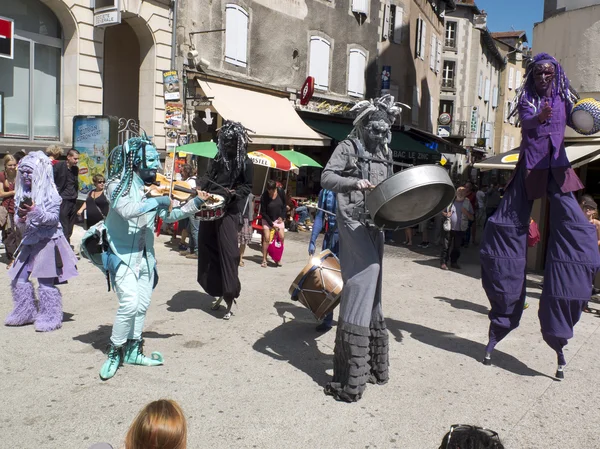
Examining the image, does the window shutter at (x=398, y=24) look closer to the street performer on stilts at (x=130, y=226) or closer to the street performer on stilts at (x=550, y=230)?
the street performer on stilts at (x=550, y=230)

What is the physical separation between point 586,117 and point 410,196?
2.12 meters

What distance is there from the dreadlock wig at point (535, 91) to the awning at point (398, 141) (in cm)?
1376

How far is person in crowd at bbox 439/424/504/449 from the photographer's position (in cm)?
168

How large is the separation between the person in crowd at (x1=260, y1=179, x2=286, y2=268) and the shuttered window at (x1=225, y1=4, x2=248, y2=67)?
775cm

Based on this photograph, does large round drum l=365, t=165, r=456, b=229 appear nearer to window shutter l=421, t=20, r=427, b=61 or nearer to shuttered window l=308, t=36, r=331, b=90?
shuttered window l=308, t=36, r=331, b=90

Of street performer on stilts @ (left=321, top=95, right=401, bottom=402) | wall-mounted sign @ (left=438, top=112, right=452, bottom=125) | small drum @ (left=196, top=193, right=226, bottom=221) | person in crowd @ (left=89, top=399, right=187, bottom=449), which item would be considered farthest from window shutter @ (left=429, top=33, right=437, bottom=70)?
person in crowd @ (left=89, top=399, right=187, bottom=449)

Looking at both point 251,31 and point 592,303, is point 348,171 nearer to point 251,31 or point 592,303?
point 592,303

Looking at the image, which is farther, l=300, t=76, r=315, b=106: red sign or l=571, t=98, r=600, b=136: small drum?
l=300, t=76, r=315, b=106: red sign

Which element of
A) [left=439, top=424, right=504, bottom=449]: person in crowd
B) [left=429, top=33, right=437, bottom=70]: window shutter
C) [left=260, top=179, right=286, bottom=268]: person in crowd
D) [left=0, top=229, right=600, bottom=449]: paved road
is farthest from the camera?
[left=429, top=33, right=437, bottom=70]: window shutter

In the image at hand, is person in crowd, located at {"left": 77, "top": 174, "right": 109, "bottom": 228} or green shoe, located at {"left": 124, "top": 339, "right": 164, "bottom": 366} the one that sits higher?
person in crowd, located at {"left": 77, "top": 174, "right": 109, "bottom": 228}

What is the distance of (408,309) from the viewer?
281 inches

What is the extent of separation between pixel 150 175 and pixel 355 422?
2341 mm

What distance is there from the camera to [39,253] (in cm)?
551

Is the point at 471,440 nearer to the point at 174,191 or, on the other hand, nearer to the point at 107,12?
the point at 174,191
